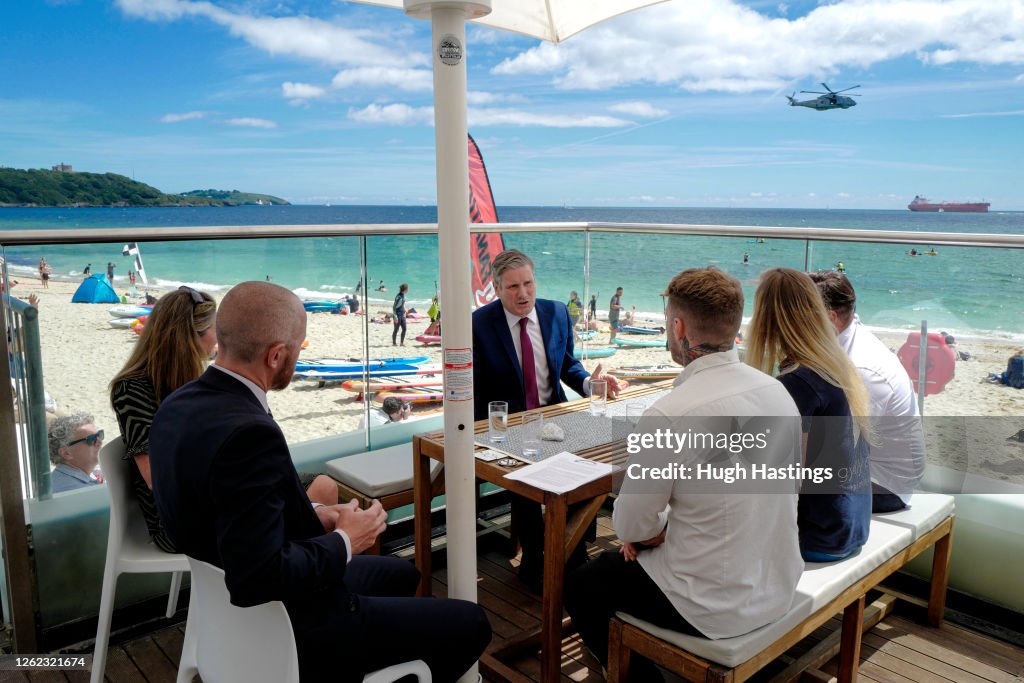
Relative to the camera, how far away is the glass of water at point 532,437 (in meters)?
2.58

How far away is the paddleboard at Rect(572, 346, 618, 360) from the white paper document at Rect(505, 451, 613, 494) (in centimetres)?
280

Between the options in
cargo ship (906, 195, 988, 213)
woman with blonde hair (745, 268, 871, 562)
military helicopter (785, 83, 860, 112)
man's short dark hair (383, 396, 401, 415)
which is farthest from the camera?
military helicopter (785, 83, 860, 112)

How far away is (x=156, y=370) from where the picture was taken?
231 cm

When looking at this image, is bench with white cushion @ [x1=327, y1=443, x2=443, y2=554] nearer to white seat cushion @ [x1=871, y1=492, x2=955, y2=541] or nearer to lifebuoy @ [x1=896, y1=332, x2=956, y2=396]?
white seat cushion @ [x1=871, y1=492, x2=955, y2=541]

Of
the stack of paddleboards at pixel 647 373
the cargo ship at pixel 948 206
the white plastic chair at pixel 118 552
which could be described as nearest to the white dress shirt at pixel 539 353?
the stack of paddleboards at pixel 647 373

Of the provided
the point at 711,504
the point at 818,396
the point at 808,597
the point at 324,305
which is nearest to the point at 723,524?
the point at 711,504

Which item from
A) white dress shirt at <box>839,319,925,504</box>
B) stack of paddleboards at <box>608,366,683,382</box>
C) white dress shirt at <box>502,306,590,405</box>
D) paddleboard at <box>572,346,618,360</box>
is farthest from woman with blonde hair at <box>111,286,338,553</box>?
paddleboard at <box>572,346,618,360</box>

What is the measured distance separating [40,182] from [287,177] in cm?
1572

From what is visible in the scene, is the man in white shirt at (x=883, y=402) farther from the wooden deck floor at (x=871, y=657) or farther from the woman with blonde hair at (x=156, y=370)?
the woman with blonde hair at (x=156, y=370)

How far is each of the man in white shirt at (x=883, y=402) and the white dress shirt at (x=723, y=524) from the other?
877 millimetres

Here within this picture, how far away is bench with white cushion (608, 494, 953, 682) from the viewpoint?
187 cm

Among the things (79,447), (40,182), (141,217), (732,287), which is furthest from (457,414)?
(40,182)

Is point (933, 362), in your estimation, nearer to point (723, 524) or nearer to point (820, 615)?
point (820, 615)

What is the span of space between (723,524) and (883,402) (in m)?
1.20
